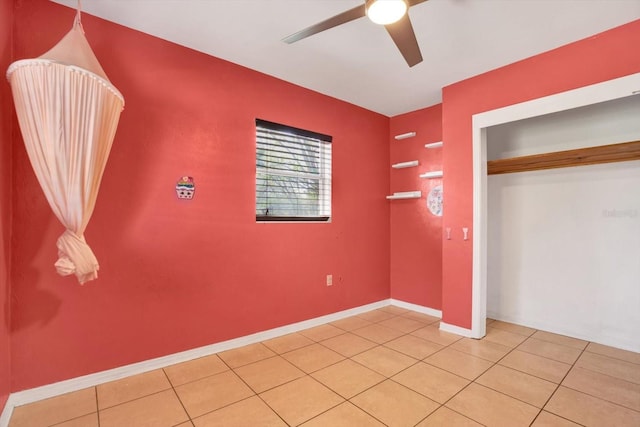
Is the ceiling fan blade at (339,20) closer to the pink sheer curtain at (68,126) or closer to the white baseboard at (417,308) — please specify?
the pink sheer curtain at (68,126)

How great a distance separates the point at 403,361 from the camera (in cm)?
260

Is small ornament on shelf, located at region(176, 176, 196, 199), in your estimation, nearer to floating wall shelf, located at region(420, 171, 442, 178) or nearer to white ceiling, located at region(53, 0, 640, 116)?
white ceiling, located at region(53, 0, 640, 116)

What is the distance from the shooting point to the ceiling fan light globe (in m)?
1.57

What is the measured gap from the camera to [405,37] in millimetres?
1896

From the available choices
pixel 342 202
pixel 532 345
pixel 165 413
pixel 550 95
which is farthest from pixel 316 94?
pixel 532 345

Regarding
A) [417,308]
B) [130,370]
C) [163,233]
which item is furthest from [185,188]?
[417,308]

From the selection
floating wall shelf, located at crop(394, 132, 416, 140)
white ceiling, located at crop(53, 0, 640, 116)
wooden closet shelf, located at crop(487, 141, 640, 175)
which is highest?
white ceiling, located at crop(53, 0, 640, 116)

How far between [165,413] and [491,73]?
400 cm

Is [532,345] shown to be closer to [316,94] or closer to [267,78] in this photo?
[316,94]

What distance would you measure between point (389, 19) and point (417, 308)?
3503 millimetres

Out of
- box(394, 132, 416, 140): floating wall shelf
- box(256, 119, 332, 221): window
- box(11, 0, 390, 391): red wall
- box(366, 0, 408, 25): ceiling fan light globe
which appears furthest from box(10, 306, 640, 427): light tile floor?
box(394, 132, 416, 140): floating wall shelf

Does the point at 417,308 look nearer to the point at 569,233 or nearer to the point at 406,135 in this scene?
the point at 569,233

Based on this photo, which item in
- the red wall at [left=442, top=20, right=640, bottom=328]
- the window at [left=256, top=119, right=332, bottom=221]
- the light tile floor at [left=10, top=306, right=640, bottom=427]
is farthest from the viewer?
the window at [left=256, top=119, right=332, bottom=221]

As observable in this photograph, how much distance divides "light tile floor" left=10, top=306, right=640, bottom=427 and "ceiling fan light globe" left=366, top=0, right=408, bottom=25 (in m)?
2.39
